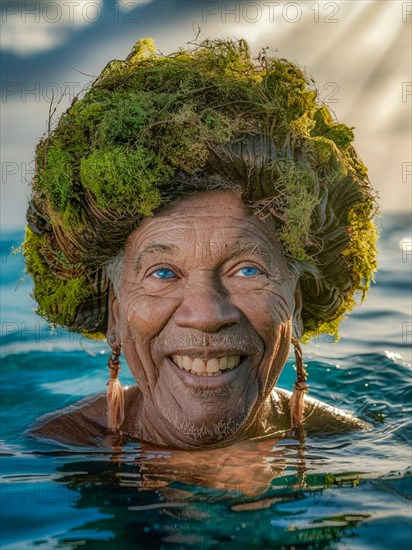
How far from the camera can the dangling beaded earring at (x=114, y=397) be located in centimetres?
552

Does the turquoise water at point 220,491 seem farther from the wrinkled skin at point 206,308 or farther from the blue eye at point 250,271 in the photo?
the blue eye at point 250,271

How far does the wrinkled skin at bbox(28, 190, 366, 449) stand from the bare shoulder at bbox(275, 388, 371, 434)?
0.84 meters

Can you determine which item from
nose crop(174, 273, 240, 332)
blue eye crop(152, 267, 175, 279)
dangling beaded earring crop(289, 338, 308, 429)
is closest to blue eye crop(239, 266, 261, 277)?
nose crop(174, 273, 240, 332)

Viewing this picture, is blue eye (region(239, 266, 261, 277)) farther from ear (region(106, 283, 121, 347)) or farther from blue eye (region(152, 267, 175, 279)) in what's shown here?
ear (region(106, 283, 121, 347))

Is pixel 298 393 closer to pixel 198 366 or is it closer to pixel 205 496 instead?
pixel 198 366

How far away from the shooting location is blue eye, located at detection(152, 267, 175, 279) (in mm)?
4902

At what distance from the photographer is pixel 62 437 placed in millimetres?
5613

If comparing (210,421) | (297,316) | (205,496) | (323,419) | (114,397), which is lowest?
(205,496)

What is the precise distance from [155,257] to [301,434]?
1.60 metres

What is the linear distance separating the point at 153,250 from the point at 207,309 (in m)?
0.47

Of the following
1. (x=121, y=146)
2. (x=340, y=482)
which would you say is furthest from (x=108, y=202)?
(x=340, y=482)

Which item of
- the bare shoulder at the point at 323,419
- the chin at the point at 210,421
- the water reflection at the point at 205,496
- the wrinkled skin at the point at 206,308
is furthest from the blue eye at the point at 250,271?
the bare shoulder at the point at 323,419

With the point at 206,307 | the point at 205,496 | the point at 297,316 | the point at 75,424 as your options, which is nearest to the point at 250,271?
the point at 206,307

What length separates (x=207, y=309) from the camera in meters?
4.71
